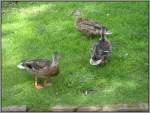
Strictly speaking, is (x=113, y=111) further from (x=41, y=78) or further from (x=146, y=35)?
(x=146, y=35)

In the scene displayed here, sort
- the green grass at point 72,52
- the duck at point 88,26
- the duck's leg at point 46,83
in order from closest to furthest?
the green grass at point 72,52 → the duck's leg at point 46,83 → the duck at point 88,26

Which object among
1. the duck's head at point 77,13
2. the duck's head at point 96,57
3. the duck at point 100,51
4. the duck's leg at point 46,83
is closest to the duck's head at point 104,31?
the duck at point 100,51

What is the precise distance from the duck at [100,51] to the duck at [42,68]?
2.77 ft

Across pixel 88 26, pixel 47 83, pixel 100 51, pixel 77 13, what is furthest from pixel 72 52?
pixel 77 13

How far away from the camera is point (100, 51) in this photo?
9.85 metres

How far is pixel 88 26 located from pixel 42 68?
7.63 feet

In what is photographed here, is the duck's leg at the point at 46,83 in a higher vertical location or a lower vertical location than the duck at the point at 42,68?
lower

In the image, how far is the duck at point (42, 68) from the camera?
9141 mm

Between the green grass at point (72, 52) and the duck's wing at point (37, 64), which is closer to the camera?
the green grass at point (72, 52)

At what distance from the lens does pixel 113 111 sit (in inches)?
313

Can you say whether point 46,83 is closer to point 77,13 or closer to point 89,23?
point 89,23

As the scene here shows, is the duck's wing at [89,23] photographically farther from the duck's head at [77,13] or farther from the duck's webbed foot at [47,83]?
the duck's webbed foot at [47,83]

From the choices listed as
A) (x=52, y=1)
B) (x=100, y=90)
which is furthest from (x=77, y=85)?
(x=52, y=1)

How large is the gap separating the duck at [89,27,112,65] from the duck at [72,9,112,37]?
0.66 metres
